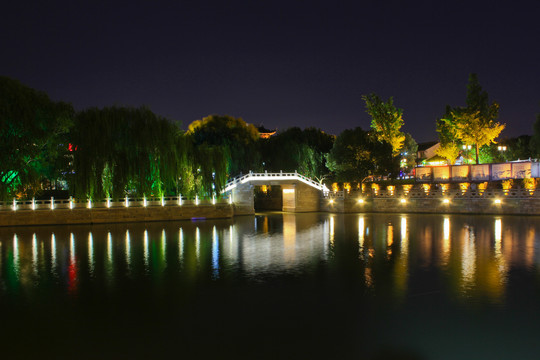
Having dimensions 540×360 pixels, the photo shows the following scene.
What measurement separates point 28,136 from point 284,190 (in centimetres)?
2255

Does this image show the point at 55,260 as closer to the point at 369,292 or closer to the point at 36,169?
the point at 369,292

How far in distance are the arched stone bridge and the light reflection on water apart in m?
8.30

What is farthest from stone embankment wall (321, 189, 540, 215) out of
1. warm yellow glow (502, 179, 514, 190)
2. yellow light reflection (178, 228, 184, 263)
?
yellow light reflection (178, 228, 184, 263)

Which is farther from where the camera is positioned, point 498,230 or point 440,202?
point 440,202

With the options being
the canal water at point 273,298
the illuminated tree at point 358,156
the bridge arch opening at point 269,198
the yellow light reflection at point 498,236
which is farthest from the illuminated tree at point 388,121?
the canal water at point 273,298

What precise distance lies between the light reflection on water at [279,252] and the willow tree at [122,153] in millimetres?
2971

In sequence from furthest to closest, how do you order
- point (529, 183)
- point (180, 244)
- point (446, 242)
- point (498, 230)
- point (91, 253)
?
1. point (529, 183)
2. point (498, 230)
3. point (180, 244)
4. point (446, 242)
5. point (91, 253)

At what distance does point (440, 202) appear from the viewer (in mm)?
36438

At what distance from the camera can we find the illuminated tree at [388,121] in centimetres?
4750

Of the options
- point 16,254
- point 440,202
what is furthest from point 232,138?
point 16,254

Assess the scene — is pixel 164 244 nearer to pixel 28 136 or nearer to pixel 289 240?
pixel 289 240

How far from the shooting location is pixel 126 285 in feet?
43.2

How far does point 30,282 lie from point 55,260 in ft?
11.8

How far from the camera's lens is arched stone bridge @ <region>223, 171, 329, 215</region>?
37500 millimetres
